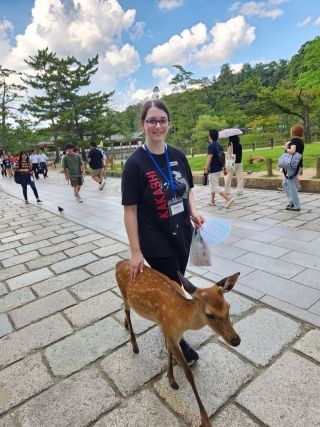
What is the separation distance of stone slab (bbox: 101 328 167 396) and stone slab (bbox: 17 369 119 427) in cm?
10

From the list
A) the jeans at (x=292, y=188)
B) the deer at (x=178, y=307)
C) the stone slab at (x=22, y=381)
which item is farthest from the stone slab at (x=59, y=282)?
the jeans at (x=292, y=188)

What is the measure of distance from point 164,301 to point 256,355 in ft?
3.07

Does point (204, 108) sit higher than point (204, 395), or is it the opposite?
point (204, 108)

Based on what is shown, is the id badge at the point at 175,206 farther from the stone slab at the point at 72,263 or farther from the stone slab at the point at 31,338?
the stone slab at the point at 72,263

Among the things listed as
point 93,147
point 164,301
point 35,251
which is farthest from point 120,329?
point 93,147

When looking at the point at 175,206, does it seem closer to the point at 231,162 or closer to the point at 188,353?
the point at 188,353

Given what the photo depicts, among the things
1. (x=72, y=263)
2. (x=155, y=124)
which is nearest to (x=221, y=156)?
(x=72, y=263)

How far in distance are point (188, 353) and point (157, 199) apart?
1.16 metres

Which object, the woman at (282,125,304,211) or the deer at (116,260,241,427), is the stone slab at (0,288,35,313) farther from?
the woman at (282,125,304,211)

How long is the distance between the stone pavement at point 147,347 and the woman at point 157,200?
0.35m

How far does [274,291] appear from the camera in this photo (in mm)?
3160

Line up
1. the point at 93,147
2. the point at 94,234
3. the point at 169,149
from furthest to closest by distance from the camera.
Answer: the point at 93,147 < the point at 94,234 < the point at 169,149

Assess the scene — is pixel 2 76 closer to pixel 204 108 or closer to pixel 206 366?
pixel 204 108

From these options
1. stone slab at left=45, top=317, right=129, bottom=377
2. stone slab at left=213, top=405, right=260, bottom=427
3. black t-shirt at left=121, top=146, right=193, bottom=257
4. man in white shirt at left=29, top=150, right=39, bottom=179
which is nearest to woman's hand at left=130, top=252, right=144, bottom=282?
black t-shirt at left=121, top=146, right=193, bottom=257
